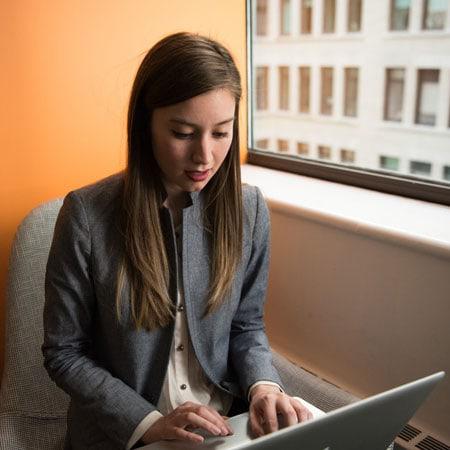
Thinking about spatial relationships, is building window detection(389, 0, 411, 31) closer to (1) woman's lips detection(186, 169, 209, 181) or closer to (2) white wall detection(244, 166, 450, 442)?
(2) white wall detection(244, 166, 450, 442)

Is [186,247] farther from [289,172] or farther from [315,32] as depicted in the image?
[315,32]

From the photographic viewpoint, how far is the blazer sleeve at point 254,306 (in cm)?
114

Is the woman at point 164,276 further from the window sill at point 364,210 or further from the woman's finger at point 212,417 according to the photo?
the window sill at point 364,210

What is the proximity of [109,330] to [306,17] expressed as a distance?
169 cm

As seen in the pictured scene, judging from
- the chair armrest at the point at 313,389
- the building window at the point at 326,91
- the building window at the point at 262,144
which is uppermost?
the building window at the point at 326,91

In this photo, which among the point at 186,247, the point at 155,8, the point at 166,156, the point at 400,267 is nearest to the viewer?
the point at 166,156

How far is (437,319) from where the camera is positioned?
132 cm

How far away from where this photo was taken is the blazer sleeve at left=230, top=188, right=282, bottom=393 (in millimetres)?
1137

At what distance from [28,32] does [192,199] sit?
0.65 metres

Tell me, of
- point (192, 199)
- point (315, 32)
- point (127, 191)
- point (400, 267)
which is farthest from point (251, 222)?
point (315, 32)

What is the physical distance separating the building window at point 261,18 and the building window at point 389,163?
1.97 ft

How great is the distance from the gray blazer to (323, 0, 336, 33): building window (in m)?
1.26

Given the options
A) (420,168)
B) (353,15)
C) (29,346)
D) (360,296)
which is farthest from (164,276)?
(353,15)

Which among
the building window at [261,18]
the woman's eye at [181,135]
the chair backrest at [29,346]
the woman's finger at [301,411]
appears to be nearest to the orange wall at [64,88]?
the chair backrest at [29,346]
